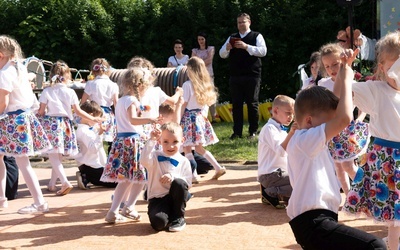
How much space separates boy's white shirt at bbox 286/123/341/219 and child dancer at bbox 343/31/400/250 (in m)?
0.78

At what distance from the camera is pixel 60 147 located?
7.44 m

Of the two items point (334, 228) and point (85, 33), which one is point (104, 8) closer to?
point (85, 33)

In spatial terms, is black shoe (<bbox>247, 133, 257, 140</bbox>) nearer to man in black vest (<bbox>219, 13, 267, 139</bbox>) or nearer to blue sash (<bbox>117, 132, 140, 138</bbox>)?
man in black vest (<bbox>219, 13, 267, 139</bbox>)

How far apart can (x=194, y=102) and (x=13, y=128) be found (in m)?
2.32

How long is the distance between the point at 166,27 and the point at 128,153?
33.8ft

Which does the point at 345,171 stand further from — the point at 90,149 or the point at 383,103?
the point at 90,149

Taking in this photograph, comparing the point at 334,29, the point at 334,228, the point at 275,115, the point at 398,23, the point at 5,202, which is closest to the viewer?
the point at 334,228

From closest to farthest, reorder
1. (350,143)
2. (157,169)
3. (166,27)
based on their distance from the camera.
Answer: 1. (157,169)
2. (350,143)
3. (166,27)

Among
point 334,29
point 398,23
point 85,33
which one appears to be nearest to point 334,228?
point 398,23

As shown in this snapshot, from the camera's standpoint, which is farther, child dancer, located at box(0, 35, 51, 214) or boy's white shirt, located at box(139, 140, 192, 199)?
child dancer, located at box(0, 35, 51, 214)

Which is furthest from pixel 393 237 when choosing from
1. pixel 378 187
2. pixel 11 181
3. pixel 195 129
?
pixel 11 181

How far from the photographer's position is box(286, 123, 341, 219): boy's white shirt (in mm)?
3486

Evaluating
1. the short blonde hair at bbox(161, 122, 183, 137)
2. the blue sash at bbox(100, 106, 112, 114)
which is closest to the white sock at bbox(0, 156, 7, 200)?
the short blonde hair at bbox(161, 122, 183, 137)

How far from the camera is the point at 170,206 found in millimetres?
5691
